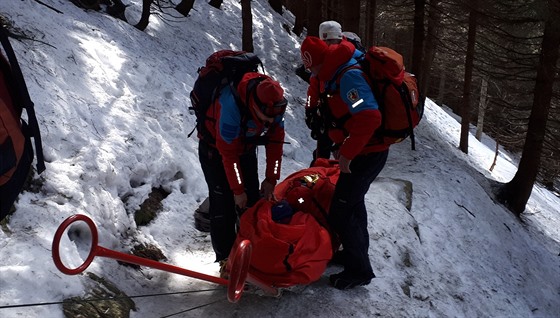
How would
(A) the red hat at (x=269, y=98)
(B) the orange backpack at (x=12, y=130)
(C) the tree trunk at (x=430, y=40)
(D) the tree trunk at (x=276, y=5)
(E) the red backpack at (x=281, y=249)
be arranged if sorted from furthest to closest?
1. (D) the tree trunk at (x=276, y=5)
2. (C) the tree trunk at (x=430, y=40)
3. (E) the red backpack at (x=281, y=249)
4. (A) the red hat at (x=269, y=98)
5. (B) the orange backpack at (x=12, y=130)

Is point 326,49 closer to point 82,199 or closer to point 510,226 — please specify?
point 82,199

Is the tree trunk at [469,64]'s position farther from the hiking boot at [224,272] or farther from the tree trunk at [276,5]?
the hiking boot at [224,272]

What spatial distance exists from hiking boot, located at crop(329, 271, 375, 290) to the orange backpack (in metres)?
3.21

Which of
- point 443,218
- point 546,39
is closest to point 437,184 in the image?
point 443,218

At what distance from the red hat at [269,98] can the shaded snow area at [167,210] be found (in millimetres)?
1773

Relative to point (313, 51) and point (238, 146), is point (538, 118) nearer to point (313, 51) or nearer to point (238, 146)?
point (313, 51)

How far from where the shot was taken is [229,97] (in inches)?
162

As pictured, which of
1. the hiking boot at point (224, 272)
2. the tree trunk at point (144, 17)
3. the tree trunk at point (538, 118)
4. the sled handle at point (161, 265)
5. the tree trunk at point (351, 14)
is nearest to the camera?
the sled handle at point (161, 265)

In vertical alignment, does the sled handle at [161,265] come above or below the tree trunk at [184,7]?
above

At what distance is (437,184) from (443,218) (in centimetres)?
140

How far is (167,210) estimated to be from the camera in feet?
20.0

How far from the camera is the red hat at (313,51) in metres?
4.17

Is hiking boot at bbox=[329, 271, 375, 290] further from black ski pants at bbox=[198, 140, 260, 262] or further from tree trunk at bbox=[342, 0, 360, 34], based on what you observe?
tree trunk at bbox=[342, 0, 360, 34]

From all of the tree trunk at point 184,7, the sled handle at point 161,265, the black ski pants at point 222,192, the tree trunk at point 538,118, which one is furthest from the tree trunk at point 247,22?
the sled handle at point 161,265
